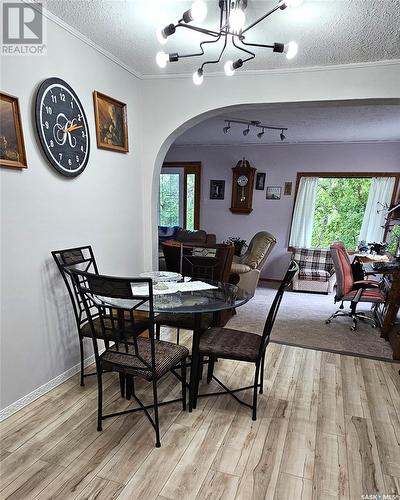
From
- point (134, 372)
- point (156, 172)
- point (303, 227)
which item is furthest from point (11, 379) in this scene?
point (303, 227)

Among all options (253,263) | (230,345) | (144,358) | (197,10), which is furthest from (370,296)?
(197,10)

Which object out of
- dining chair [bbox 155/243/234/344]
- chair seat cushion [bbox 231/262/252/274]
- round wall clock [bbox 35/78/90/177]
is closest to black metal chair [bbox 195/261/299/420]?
dining chair [bbox 155/243/234/344]

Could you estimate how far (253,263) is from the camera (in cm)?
450

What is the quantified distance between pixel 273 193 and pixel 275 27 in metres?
4.08

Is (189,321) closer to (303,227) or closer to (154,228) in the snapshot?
(154,228)

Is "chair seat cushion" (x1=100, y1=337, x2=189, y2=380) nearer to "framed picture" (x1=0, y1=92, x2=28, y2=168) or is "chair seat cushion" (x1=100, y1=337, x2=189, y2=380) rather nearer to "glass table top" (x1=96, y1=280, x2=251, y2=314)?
"glass table top" (x1=96, y1=280, x2=251, y2=314)

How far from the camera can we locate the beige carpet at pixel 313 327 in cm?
319

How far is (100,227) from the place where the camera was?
2.53 metres

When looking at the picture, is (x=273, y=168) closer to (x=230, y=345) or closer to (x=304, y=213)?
(x=304, y=213)

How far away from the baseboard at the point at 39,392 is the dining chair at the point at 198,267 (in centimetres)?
69

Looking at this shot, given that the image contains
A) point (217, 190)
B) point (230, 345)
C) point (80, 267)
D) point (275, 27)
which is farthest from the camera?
point (217, 190)

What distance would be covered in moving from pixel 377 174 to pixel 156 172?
164 inches

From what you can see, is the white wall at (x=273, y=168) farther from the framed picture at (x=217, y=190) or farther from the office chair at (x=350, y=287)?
the office chair at (x=350, y=287)

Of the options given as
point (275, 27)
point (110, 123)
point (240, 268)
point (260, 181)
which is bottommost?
point (240, 268)
